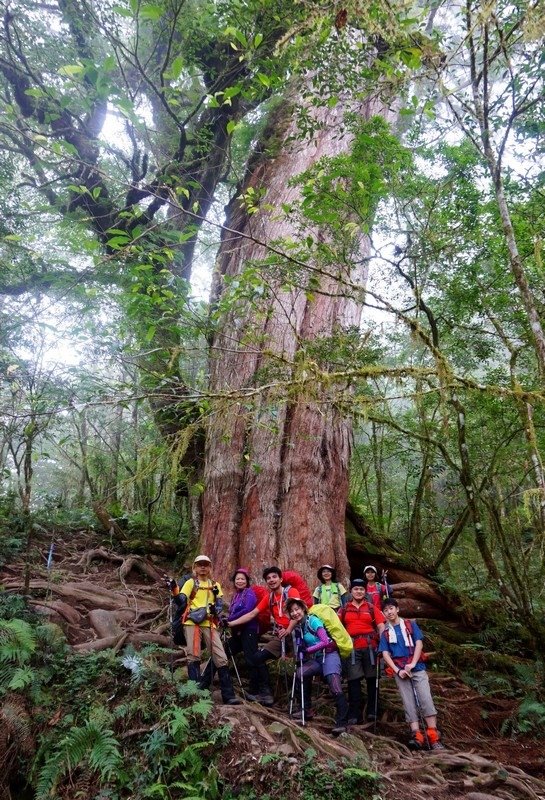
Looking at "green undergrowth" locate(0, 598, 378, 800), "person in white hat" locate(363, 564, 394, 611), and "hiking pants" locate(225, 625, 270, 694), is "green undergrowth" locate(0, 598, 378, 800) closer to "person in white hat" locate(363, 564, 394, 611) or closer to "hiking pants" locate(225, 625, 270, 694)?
"hiking pants" locate(225, 625, 270, 694)

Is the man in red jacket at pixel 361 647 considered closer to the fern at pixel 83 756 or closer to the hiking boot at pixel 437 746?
the hiking boot at pixel 437 746

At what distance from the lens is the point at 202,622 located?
468 centimetres

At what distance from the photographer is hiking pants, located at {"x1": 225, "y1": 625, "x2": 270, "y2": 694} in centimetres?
474

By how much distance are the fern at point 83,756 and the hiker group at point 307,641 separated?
1.00 m

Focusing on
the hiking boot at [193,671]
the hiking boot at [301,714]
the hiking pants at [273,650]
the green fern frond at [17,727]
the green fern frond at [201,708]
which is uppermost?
the hiking pants at [273,650]

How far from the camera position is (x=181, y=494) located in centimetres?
820

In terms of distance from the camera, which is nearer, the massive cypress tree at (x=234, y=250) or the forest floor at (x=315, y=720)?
the forest floor at (x=315, y=720)

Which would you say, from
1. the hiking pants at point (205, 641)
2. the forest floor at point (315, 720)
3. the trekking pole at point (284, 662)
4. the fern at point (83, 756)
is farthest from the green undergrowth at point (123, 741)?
the trekking pole at point (284, 662)

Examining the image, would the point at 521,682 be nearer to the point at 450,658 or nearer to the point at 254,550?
the point at 450,658

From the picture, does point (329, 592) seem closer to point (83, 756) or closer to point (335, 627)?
point (335, 627)

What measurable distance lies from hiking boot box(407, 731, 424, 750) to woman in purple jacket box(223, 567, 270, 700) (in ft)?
4.37

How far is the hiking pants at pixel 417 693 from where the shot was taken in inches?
176

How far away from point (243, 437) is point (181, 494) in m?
2.04

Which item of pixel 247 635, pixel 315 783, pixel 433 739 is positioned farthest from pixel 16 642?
pixel 433 739
